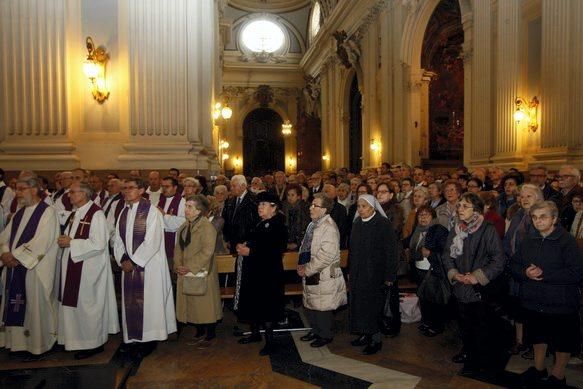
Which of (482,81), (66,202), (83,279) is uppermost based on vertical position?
(482,81)

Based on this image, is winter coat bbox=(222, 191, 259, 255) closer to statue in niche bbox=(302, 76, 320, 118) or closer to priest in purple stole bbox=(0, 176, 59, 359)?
priest in purple stole bbox=(0, 176, 59, 359)

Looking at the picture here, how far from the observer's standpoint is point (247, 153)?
124 ft

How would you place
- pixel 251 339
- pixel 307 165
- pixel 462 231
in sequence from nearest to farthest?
pixel 462 231 → pixel 251 339 → pixel 307 165

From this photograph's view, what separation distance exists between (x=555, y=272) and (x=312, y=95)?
103ft

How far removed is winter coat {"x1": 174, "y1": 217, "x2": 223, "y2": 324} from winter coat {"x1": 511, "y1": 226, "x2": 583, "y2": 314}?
10.0ft

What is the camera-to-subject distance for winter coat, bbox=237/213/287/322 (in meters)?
A: 5.54

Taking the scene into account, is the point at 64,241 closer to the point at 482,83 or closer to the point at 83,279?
the point at 83,279

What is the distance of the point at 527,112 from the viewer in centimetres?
1302

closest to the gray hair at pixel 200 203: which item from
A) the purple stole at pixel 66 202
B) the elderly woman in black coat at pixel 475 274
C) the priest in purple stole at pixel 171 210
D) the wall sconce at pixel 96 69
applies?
the priest in purple stole at pixel 171 210

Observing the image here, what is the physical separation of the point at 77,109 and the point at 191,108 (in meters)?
2.10

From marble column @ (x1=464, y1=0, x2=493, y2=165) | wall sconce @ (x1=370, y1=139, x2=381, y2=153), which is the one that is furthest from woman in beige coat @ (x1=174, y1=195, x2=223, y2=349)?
wall sconce @ (x1=370, y1=139, x2=381, y2=153)

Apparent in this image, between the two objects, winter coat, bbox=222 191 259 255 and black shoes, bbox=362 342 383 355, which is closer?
black shoes, bbox=362 342 383 355

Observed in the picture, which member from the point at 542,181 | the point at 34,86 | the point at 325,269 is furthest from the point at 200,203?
the point at 34,86

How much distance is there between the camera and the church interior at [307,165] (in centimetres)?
518
